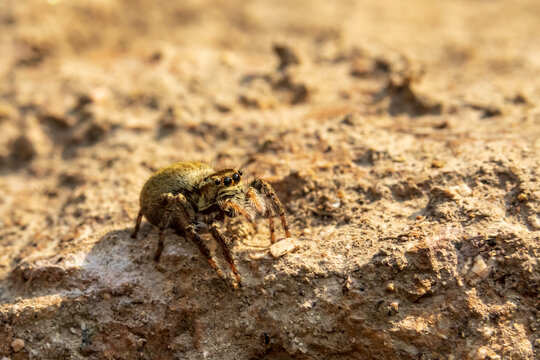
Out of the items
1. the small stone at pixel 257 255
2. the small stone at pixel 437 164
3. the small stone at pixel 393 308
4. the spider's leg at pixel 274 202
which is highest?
the small stone at pixel 437 164

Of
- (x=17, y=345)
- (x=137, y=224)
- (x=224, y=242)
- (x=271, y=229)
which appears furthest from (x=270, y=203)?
(x=17, y=345)

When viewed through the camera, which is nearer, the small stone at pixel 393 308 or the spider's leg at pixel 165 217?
the small stone at pixel 393 308

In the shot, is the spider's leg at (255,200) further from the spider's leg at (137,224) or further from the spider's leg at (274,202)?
the spider's leg at (137,224)

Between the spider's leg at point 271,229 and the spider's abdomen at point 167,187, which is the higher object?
the spider's abdomen at point 167,187

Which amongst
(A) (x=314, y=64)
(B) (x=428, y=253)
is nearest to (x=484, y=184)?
(B) (x=428, y=253)

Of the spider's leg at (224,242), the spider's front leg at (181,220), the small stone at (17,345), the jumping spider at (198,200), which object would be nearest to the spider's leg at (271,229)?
the jumping spider at (198,200)

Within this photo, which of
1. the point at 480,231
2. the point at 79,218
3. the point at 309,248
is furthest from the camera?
the point at 79,218

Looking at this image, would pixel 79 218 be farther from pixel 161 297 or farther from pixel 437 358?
pixel 437 358

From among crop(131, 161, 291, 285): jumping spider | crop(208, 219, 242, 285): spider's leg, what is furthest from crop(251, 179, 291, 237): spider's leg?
crop(208, 219, 242, 285): spider's leg
